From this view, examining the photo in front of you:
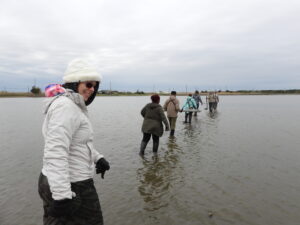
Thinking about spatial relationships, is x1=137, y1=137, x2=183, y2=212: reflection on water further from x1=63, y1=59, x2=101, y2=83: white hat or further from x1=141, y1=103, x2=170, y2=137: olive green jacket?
x1=63, y1=59, x2=101, y2=83: white hat

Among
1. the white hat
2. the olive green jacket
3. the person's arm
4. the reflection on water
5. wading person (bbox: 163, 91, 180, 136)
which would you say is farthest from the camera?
wading person (bbox: 163, 91, 180, 136)

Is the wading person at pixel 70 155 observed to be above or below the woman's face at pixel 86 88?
below

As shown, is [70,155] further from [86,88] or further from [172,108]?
[172,108]

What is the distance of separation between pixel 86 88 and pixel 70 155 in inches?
27.4

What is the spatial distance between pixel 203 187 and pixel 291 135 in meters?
9.00

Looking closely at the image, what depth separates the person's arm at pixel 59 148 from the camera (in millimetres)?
2176

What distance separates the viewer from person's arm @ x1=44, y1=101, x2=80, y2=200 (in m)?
2.18

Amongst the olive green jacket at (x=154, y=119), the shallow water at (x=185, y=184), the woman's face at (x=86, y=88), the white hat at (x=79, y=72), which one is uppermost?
the white hat at (x=79, y=72)

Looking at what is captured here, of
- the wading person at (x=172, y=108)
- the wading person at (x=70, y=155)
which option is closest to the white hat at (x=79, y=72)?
the wading person at (x=70, y=155)

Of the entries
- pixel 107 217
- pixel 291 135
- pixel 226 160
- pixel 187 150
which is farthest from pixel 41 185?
pixel 291 135

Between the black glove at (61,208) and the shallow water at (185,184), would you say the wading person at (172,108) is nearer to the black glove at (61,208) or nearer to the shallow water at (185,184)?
the shallow water at (185,184)

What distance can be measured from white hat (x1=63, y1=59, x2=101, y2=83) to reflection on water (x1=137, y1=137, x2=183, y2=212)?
3.30 meters

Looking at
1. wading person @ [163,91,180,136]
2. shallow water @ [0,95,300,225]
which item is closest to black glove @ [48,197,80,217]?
shallow water @ [0,95,300,225]

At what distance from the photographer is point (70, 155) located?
7.97ft
